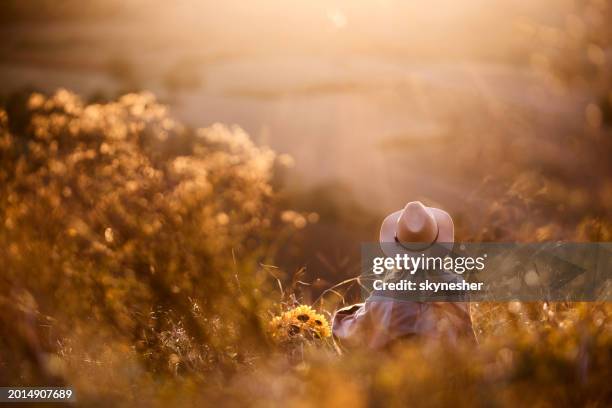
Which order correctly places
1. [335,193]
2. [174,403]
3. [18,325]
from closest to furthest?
1. [174,403]
2. [18,325]
3. [335,193]

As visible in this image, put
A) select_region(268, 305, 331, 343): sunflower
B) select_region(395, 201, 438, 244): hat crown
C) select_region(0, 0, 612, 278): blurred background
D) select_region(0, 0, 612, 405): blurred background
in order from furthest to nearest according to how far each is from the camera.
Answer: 1. select_region(0, 0, 612, 278): blurred background
2. select_region(395, 201, 438, 244): hat crown
3. select_region(268, 305, 331, 343): sunflower
4. select_region(0, 0, 612, 405): blurred background

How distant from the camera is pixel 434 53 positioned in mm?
5879

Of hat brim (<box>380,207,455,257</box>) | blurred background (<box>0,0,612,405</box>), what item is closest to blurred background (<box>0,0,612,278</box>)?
blurred background (<box>0,0,612,405</box>)

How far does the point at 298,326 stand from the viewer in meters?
1.91

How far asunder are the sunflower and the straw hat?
326 millimetres

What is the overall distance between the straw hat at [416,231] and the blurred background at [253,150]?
0.26 m

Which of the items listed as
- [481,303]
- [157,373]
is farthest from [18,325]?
[481,303]

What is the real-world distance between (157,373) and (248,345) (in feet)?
0.90

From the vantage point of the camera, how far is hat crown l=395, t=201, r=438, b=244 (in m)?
2.05

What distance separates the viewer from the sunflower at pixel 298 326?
1.86 meters

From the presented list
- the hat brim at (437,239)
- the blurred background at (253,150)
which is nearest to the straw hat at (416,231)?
the hat brim at (437,239)

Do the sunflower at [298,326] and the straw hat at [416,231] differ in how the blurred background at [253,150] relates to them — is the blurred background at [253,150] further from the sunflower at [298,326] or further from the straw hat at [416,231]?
the straw hat at [416,231]

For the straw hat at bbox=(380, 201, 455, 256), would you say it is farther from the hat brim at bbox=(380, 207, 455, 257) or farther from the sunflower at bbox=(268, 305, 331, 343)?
the sunflower at bbox=(268, 305, 331, 343)

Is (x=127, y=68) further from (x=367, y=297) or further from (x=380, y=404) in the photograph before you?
(x=380, y=404)
